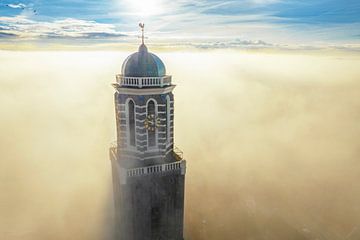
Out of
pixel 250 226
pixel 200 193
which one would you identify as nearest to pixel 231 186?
pixel 200 193

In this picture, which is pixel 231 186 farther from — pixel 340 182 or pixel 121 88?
pixel 121 88

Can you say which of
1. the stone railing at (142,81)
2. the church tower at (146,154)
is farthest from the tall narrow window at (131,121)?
the stone railing at (142,81)

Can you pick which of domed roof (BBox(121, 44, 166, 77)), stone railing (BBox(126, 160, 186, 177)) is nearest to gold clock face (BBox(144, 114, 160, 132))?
stone railing (BBox(126, 160, 186, 177))

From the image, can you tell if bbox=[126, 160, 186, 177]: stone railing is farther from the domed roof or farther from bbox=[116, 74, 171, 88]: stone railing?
the domed roof

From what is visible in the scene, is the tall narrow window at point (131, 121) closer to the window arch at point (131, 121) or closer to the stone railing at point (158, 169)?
the window arch at point (131, 121)

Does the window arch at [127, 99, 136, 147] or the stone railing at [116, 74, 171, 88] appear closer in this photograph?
the stone railing at [116, 74, 171, 88]

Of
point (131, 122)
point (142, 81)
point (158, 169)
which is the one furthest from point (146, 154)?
point (142, 81)

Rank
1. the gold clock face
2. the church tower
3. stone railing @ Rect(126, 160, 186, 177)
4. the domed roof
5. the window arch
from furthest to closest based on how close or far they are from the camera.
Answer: the window arch
the gold clock face
stone railing @ Rect(126, 160, 186, 177)
the church tower
the domed roof

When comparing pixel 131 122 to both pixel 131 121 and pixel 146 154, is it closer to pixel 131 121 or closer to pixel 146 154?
pixel 131 121
